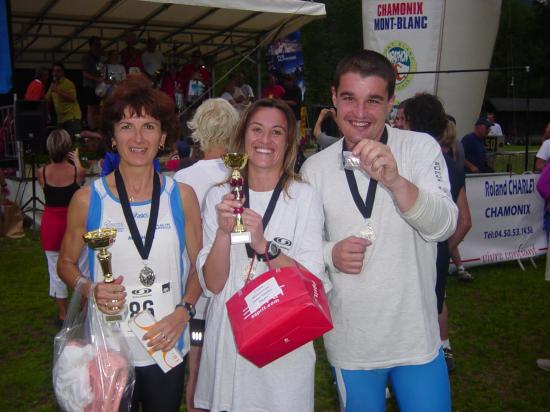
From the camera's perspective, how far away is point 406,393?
7.22ft

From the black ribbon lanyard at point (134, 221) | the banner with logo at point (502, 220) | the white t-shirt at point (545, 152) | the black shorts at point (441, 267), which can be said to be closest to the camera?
the black ribbon lanyard at point (134, 221)

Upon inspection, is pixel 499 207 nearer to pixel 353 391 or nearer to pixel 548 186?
pixel 548 186

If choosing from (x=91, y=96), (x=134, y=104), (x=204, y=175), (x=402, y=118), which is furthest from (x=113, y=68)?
(x=134, y=104)

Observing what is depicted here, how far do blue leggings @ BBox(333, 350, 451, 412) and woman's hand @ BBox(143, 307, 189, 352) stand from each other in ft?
2.37

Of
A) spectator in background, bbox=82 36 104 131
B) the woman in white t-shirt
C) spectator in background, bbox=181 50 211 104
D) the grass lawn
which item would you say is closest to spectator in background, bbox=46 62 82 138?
spectator in background, bbox=82 36 104 131

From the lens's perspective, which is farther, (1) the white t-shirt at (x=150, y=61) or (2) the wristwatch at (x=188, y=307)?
(1) the white t-shirt at (x=150, y=61)

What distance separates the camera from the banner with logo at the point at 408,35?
881 cm

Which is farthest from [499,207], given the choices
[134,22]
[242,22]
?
[134,22]

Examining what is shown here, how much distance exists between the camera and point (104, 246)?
2.04 metres

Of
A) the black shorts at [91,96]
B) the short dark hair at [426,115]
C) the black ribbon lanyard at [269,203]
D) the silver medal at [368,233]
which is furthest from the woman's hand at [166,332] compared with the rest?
the black shorts at [91,96]

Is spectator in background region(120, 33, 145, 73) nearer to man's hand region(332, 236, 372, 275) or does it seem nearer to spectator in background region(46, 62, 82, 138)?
spectator in background region(46, 62, 82, 138)

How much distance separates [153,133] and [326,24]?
5260 centimetres

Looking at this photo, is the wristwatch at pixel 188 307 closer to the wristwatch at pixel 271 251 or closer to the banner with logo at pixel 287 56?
the wristwatch at pixel 271 251

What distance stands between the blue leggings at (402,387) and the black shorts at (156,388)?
0.74m
